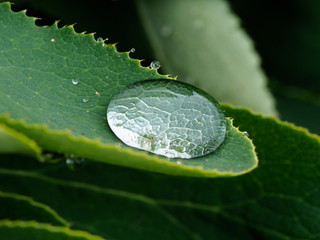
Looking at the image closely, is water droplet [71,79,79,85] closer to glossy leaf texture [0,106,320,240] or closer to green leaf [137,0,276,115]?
glossy leaf texture [0,106,320,240]

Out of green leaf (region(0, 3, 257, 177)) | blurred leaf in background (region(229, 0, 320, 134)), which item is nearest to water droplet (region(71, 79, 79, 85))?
green leaf (region(0, 3, 257, 177))

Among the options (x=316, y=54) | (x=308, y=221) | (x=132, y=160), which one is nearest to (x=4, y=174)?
(x=132, y=160)

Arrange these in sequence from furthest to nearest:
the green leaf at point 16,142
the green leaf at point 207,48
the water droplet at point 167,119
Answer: the green leaf at point 207,48
the water droplet at point 167,119
the green leaf at point 16,142

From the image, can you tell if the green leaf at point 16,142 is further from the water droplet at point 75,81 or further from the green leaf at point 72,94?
the water droplet at point 75,81

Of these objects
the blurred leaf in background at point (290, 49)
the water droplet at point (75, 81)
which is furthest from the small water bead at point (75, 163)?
the blurred leaf in background at point (290, 49)

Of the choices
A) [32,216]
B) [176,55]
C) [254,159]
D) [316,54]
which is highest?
[316,54]

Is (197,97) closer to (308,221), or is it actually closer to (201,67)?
(308,221)

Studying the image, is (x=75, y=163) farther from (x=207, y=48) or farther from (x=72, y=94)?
(x=207, y=48)
